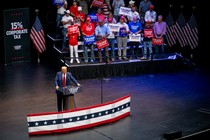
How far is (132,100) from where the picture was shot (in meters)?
20.0

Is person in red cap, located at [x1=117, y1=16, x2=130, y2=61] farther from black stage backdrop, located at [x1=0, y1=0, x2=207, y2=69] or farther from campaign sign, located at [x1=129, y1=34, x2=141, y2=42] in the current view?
black stage backdrop, located at [x1=0, y1=0, x2=207, y2=69]

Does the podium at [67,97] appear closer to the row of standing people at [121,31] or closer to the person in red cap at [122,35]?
the row of standing people at [121,31]

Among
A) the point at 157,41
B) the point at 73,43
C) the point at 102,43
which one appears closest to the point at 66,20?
the point at 73,43

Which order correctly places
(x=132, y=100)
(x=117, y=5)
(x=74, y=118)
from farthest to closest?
1. (x=117, y=5)
2. (x=132, y=100)
3. (x=74, y=118)

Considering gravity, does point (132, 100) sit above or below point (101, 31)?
below

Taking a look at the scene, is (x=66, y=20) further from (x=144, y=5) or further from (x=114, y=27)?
(x=144, y=5)

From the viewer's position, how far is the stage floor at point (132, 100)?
16609 millimetres

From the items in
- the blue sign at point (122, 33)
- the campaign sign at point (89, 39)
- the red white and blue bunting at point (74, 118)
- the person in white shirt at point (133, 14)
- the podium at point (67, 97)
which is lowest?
the red white and blue bunting at point (74, 118)

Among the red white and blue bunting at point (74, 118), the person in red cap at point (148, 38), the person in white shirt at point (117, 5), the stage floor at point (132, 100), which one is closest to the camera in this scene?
the red white and blue bunting at point (74, 118)

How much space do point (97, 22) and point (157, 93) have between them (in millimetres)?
5112

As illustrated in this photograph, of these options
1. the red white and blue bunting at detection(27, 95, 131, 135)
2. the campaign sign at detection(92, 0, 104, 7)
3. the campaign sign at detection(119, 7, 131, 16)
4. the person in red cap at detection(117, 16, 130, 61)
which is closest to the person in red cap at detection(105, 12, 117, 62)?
the person in red cap at detection(117, 16, 130, 61)

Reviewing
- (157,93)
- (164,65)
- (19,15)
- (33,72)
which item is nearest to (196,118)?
(157,93)

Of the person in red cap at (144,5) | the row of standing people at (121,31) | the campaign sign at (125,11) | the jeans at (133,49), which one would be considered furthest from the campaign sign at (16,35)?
the person in red cap at (144,5)

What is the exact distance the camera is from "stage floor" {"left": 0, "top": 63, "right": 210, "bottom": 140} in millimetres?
16609
